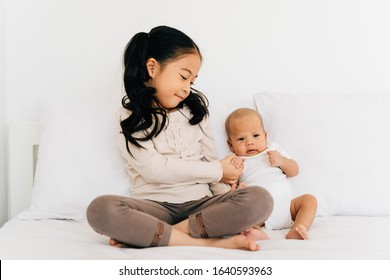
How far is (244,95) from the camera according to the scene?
188 centimetres

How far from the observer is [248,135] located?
1.50 metres

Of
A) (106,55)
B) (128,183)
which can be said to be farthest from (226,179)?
(106,55)

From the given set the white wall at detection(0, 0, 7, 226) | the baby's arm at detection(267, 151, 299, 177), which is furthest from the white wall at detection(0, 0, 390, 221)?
the baby's arm at detection(267, 151, 299, 177)

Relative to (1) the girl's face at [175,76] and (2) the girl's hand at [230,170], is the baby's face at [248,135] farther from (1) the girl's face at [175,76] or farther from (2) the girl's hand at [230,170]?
(1) the girl's face at [175,76]

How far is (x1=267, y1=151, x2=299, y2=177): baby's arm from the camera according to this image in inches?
57.0

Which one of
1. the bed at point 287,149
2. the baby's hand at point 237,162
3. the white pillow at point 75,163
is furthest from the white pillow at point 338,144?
the white pillow at point 75,163

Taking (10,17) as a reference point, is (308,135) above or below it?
below

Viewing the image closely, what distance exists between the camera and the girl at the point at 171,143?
125cm

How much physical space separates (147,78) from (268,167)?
1.48 feet

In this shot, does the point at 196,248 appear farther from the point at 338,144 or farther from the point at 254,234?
the point at 338,144

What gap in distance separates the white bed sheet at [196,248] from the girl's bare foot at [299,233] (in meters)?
0.02

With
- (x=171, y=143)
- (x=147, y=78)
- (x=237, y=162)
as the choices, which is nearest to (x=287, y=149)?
(x=237, y=162)

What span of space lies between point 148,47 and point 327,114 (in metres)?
0.60
